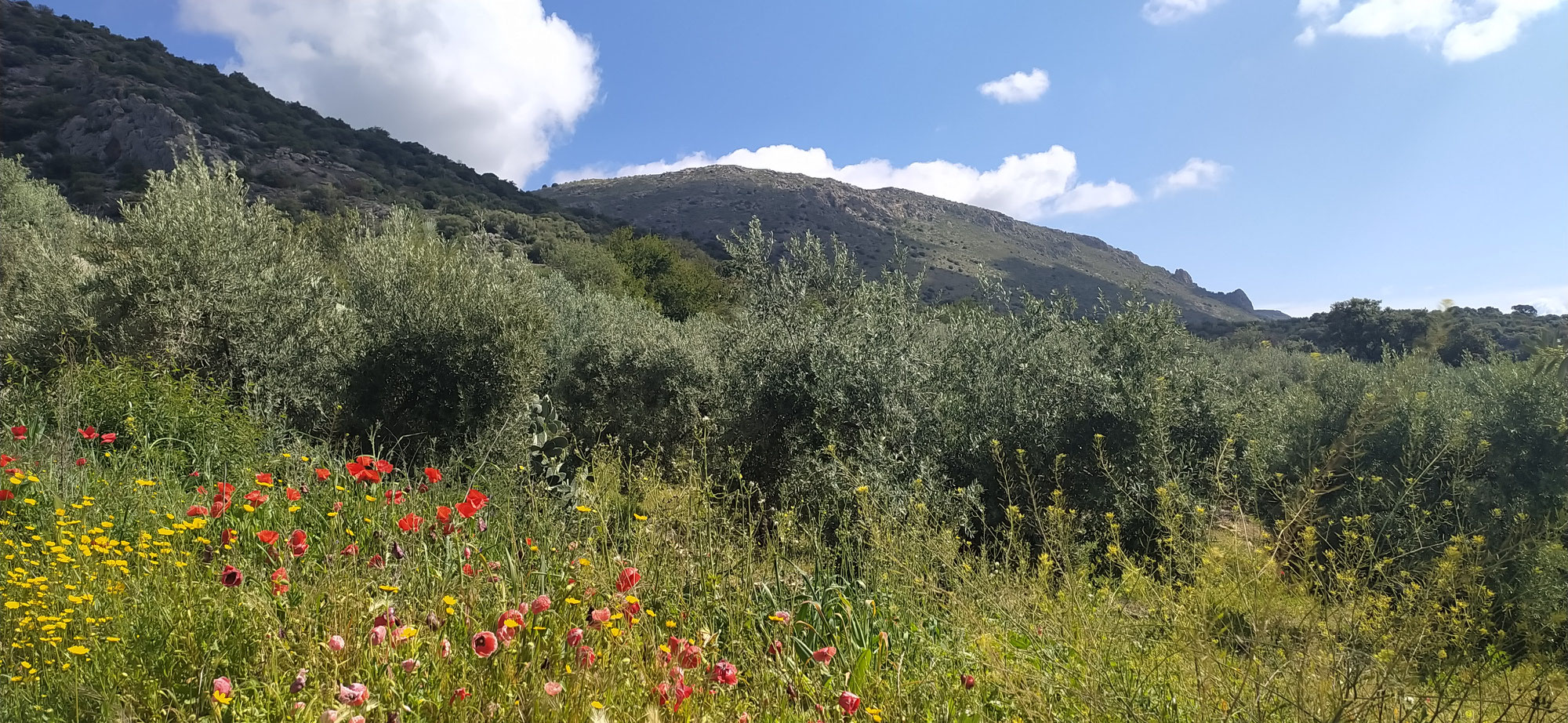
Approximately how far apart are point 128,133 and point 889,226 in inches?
2585

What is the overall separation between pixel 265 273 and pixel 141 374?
2.94 meters

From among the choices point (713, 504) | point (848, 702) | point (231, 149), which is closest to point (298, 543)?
point (848, 702)

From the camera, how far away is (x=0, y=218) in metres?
15.5

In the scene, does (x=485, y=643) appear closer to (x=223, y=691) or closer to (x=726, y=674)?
(x=223, y=691)

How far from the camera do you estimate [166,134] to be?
113 ft

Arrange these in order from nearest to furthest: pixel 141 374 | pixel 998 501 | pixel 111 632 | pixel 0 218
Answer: pixel 111 632 → pixel 141 374 → pixel 998 501 → pixel 0 218

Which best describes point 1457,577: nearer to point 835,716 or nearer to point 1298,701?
point 1298,701

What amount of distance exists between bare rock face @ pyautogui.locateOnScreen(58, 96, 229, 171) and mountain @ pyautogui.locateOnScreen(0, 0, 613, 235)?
61 millimetres

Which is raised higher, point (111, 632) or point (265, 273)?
point (265, 273)

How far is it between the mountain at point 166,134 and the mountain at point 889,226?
2121cm

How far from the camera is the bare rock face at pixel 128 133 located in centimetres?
3325

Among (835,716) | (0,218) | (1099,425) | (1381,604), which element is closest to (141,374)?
(835,716)

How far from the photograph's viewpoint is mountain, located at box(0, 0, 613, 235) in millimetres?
32750

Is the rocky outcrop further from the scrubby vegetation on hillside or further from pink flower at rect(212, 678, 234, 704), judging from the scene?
pink flower at rect(212, 678, 234, 704)
